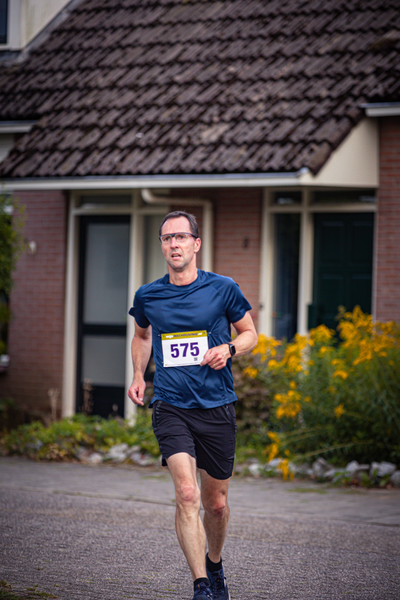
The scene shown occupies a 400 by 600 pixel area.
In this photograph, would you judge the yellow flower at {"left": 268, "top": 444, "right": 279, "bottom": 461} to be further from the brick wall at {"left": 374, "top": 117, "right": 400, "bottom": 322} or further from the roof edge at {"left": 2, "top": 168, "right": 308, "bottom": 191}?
the roof edge at {"left": 2, "top": 168, "right": 308, "bottom": 191}

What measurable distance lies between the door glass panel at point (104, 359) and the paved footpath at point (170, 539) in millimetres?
3057

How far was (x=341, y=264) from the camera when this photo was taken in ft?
36.9

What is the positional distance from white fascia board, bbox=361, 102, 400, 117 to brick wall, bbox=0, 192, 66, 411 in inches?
169

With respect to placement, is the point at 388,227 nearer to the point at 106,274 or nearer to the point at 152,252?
the point at 152,252

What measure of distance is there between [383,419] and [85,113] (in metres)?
5.87

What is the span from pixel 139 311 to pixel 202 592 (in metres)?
1.54

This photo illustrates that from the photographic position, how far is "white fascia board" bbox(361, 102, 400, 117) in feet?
34.5

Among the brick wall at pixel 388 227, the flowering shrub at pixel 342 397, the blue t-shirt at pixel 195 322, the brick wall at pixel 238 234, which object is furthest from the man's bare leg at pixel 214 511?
the brick wall at pixel 238 234

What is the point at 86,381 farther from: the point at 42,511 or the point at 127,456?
the point at 42,511

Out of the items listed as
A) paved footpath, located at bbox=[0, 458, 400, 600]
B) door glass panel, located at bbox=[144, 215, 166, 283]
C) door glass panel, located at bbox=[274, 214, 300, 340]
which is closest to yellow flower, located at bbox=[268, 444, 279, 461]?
paved footpath, located at bbox=[0, 458, 400, 600]

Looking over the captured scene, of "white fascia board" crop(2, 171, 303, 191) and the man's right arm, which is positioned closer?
the man's right arm

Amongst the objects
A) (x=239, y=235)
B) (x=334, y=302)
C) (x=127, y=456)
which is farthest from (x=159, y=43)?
(x=127, y=456)

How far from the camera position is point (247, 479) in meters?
9.34

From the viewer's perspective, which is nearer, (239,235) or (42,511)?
(42,511)
